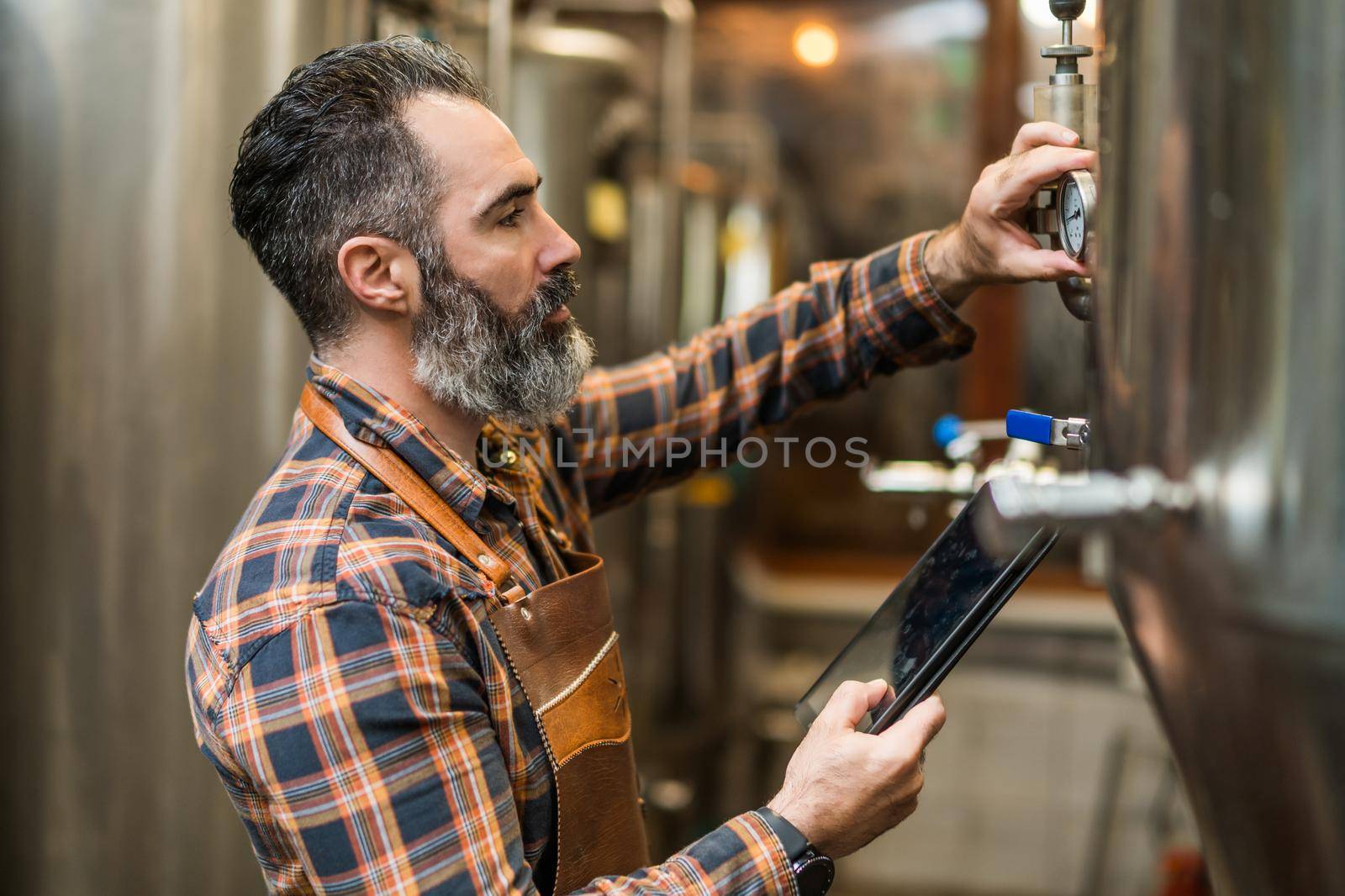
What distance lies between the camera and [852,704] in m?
1.08

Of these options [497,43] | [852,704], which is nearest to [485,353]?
[852,704]

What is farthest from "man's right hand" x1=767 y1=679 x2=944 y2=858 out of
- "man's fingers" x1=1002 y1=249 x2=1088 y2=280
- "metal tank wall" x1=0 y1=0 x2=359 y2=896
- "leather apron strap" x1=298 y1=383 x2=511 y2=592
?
"metal tank wall" x1=0 y1=0 x2=359 y2=896

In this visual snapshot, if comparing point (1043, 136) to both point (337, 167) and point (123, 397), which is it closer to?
point (337, 167)

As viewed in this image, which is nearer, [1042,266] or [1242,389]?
[1242,389]

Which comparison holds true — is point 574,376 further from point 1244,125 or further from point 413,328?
point 1244,125

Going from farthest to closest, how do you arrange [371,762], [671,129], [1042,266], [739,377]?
1. [671,129]
2. [739,377]
3. [1042,266]
4. [371,762]

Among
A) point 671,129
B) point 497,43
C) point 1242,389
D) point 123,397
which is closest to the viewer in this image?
point 1242,389

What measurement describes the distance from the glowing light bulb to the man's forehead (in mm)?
3061

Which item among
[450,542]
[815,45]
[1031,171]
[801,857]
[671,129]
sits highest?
[815,45]

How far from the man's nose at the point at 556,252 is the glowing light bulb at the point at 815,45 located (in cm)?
304

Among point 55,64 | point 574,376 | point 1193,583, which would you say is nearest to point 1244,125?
point 1193,583

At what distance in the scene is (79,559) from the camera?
69.8 inches

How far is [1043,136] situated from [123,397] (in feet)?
4.29

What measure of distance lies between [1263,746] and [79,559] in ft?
5.19
